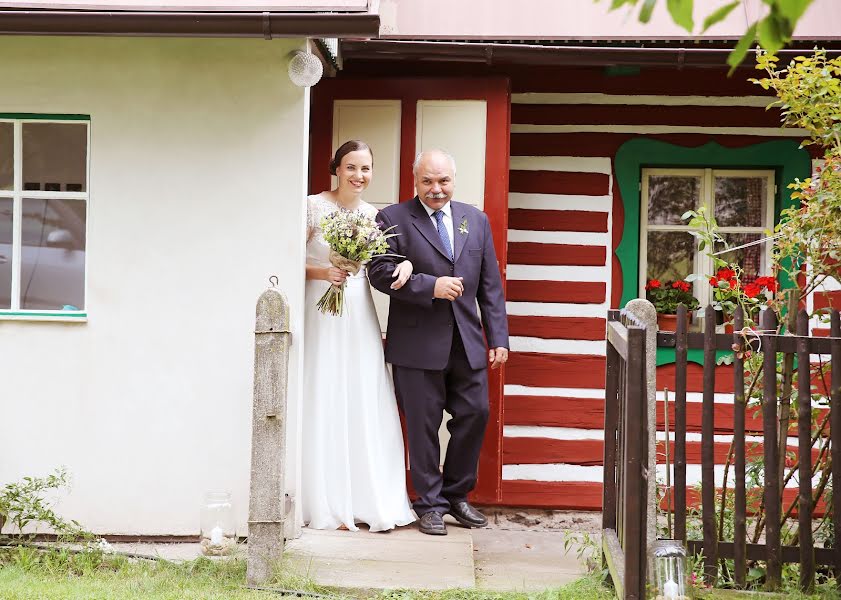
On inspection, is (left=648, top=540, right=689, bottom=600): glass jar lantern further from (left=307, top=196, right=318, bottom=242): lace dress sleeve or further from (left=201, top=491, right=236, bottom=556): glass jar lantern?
(left=307, top=196, right=318, bottom=242): lace dress sleeve

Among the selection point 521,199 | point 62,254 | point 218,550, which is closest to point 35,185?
point 62,254

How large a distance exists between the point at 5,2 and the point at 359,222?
203 centimetres

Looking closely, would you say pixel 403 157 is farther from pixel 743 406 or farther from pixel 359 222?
pixel 743 406

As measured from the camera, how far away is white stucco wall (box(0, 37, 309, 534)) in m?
5.35

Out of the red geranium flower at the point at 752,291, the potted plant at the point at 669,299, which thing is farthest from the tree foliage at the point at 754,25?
the potted plant at the point at 669,299

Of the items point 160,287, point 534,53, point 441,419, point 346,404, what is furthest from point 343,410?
point 534,53

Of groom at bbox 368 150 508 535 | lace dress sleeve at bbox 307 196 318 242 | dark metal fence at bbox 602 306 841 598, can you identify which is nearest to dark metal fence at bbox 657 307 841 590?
dark metal fence at bbox 602 306 841 598

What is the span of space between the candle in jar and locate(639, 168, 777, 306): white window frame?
3312 millimetres

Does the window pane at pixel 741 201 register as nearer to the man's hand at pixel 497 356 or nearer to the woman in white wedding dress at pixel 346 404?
the man's hand at pixel 497 356

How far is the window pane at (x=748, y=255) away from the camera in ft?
22.6

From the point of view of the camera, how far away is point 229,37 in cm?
500

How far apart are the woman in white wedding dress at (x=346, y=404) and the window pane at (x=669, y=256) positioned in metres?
2.30

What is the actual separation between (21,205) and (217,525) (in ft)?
6.61

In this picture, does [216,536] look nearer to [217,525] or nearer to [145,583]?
[217,525]
